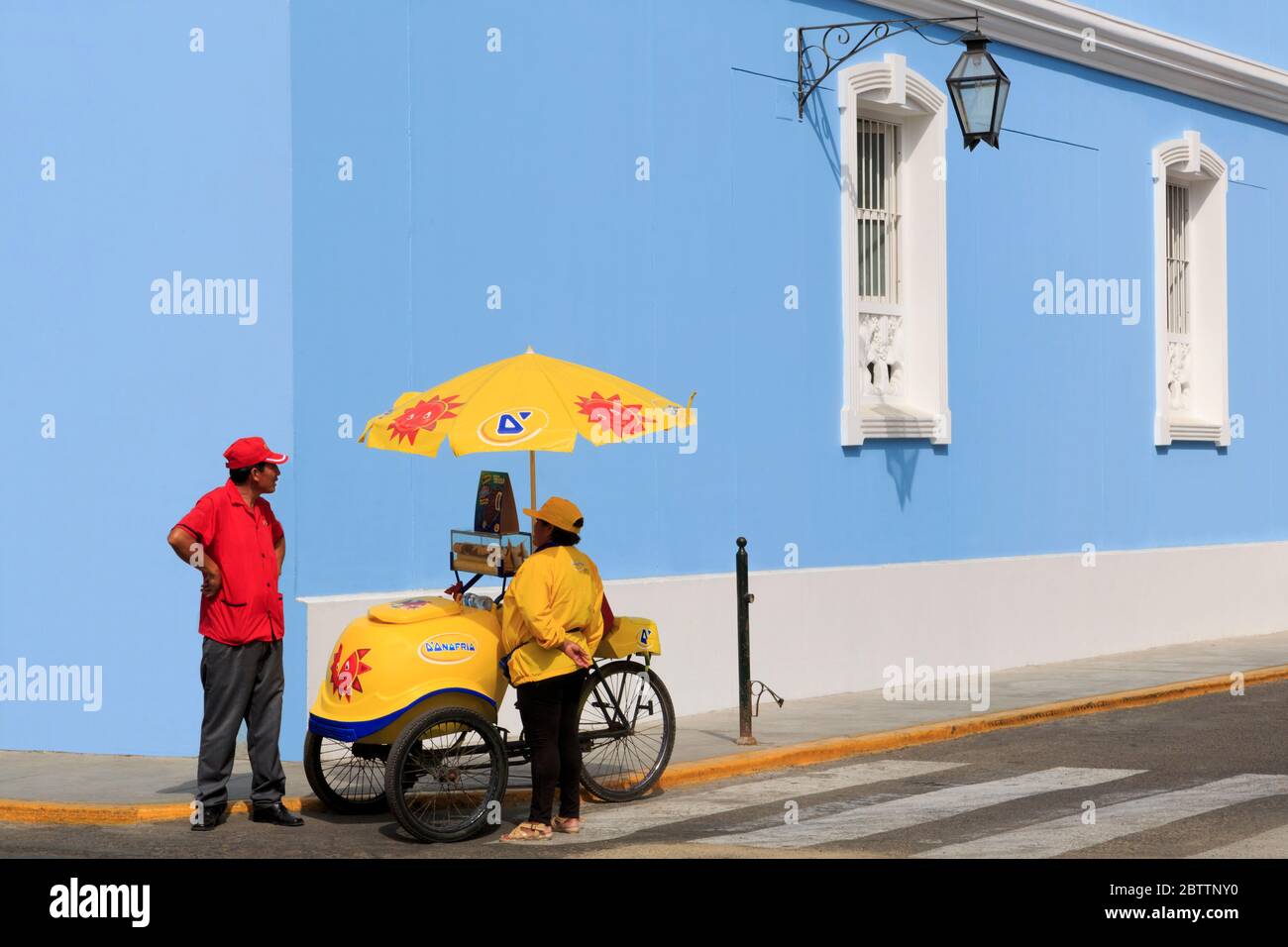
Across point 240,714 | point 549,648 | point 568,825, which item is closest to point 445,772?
point 568,825

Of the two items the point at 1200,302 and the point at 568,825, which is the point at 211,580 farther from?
the point at 1200,302

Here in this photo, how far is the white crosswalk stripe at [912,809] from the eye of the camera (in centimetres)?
906

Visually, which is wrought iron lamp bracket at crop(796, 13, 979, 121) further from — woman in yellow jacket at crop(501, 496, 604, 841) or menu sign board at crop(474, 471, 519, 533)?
woman in yellow jacket at crop(501, 496, 604, 841)

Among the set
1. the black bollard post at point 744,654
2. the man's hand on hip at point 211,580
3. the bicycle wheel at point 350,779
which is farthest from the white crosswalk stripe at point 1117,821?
the man's hand on hip at point 211,580

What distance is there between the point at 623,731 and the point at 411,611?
1461 mm

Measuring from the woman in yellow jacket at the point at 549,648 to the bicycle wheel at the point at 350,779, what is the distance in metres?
0.86

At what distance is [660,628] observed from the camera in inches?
534

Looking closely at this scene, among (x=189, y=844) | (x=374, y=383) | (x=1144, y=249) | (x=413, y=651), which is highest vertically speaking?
(x=1144, y=249)

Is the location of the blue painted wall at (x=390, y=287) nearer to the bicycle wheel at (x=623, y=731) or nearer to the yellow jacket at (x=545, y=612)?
the bicycle wheel at (x=623, y=731)

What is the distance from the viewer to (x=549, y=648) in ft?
30.0
